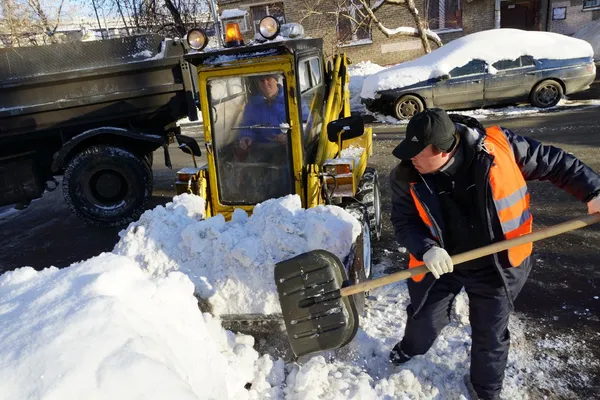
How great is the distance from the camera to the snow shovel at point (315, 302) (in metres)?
2.53

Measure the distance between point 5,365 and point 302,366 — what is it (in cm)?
152

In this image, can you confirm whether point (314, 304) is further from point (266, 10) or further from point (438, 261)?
point (266, 10)

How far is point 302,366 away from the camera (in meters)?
2.64

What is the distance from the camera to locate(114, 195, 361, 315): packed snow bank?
2.82 m

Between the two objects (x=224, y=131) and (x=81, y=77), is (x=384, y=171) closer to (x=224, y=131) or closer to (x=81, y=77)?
(x=224, y=131)

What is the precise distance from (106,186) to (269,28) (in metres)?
3.29

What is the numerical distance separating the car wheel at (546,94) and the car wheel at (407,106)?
2.56m

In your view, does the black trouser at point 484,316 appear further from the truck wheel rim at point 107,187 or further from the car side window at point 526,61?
the car side window at point 526,61

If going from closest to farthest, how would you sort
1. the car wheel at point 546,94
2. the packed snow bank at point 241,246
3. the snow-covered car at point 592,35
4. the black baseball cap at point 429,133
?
the black baseball cap at point 429,133 < the packed snow bank at point 241,246 < the car wheel at point 546,94 < the snow-covered car at point 592,35

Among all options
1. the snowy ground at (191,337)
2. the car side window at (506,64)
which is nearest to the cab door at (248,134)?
the snowy ground at (191,337)

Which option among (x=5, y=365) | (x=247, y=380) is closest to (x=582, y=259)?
(x=247, y=380)

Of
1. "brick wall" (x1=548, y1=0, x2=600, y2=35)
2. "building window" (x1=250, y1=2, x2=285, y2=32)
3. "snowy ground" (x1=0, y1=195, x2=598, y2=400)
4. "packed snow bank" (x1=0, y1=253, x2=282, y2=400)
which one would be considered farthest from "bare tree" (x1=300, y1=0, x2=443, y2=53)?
"packed snow bank" (x1=0, y1=253, x2=282, y2=400)

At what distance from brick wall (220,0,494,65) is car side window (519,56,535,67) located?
23.1 ft

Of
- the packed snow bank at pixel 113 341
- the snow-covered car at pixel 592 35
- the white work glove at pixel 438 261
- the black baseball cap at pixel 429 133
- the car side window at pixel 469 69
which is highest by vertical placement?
the snow-covered car at pixel 592 35
